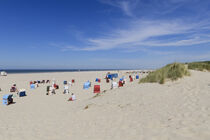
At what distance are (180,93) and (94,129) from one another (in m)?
5.45

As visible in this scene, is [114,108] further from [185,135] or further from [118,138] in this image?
[185,135]

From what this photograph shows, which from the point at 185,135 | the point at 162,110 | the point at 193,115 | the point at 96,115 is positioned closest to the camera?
the point at 185,135

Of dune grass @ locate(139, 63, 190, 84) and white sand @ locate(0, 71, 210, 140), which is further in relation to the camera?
dune grass @ locate(139, 63, 190, 84)

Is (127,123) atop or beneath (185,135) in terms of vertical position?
beneath

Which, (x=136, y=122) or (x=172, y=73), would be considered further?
(x=172, y=73)

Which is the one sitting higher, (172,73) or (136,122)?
(172,73)

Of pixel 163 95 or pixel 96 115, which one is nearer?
pixel 96 115

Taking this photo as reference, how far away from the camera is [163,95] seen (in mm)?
7746

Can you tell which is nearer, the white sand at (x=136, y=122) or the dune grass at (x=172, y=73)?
the white sand at (x=136, y=122)

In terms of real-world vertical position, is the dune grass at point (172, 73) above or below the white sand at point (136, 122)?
above

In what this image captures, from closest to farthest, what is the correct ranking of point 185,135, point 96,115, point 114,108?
point 185,135 < point 96,115 < point 114,108

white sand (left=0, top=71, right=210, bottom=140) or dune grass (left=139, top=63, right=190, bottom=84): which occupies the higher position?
dune grass (left=139, top=63, right=190, bottom=84)

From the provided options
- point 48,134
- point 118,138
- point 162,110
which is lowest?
point 48,134

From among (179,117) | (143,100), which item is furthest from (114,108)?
(179,117)
